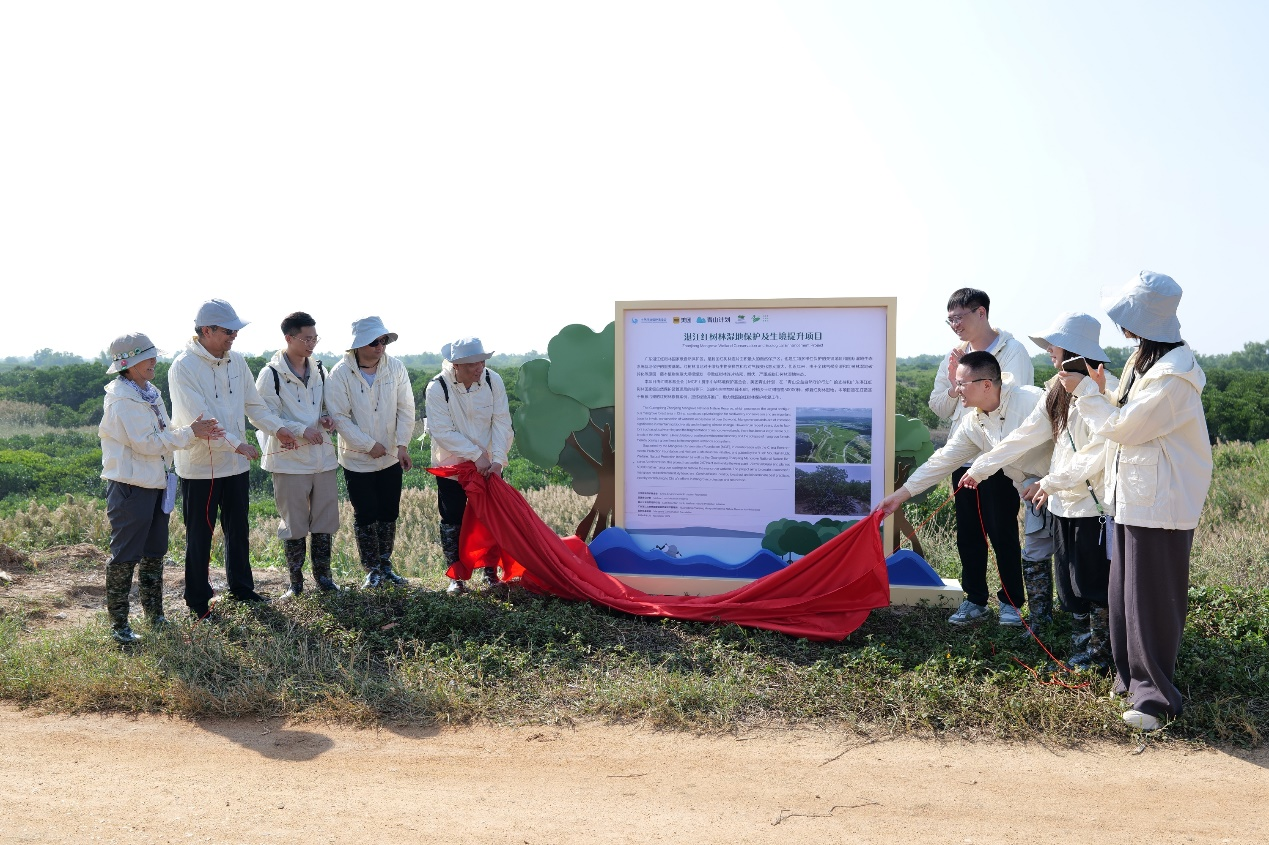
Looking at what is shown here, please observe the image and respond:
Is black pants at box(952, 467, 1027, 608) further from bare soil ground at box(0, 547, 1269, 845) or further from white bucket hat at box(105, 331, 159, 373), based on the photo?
white bucket hat at box(105, 331, 159, 373)

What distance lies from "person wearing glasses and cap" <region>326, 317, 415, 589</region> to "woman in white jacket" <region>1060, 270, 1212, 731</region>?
427 cm

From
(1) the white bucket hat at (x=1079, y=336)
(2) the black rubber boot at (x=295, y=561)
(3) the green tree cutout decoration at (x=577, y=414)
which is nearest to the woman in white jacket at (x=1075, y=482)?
(1) the white bucket hat at (x=1079, y=336)

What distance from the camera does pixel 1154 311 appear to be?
12.9ft

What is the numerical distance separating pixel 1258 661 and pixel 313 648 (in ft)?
16.3

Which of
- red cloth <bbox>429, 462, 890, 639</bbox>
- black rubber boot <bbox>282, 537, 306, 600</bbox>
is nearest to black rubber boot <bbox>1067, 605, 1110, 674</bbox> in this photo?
red cloth <bbox>429, 462, 890, 639</bbox>

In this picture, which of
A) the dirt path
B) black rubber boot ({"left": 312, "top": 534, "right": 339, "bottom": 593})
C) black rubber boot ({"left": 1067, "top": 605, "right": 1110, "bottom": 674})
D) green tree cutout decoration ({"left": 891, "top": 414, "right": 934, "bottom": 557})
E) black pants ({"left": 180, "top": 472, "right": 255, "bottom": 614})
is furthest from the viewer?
black rubber boot ({"left": 312, "top": 534, "right": 339, "bottom": 593})

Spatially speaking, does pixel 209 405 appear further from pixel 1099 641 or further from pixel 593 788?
pixel 1099 641

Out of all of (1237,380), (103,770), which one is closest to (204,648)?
(103,770)

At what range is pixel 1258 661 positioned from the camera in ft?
15.4

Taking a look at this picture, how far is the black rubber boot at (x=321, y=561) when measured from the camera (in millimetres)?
6289

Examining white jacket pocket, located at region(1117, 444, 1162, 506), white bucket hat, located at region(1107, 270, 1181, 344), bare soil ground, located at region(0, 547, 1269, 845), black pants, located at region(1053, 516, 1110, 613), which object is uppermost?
white bucket hat, located at region(1107, 270, 1181, 344)

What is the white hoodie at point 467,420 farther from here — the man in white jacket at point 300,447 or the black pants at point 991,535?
the black pants at point 991,535

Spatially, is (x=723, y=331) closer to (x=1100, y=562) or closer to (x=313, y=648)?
(x=1100, y=562)

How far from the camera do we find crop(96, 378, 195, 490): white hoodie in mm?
5141
